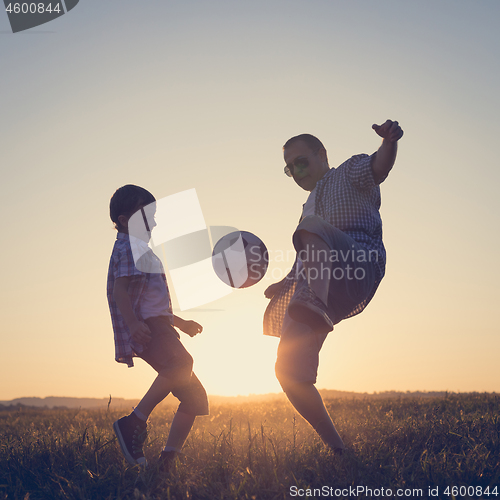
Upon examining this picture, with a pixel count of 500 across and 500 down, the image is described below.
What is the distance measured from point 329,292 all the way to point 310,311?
51cm

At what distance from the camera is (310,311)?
298 centimetres

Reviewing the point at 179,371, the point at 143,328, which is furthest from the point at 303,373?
the point at 143,328

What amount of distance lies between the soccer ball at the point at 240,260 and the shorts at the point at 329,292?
965 millimetres

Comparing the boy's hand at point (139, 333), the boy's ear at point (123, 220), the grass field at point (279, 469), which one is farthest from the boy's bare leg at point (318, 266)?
the boy's ear at point (123, 220)

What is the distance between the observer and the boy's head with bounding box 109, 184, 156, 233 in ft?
→ 12.6

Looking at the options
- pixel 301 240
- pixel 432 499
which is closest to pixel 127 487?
pixel 432 499

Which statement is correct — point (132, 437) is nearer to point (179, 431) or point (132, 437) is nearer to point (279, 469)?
point (179, 431)

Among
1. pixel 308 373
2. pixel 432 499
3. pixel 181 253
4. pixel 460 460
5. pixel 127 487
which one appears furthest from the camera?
pixel 181 253

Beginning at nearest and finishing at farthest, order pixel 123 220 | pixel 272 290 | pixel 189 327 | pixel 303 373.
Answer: pixel 303 373 < pixel 123 220 < pixel 189 327 < pixel 272 290

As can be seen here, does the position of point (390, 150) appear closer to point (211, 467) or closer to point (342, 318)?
point (342, 318)

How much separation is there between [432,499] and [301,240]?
6.06ft

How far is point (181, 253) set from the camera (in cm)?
431

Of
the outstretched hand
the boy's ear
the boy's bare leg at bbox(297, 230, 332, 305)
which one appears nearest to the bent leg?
the boy's bare leg at bbox(297, 230, 332, 305)

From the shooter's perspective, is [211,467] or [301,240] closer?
[211,467]
